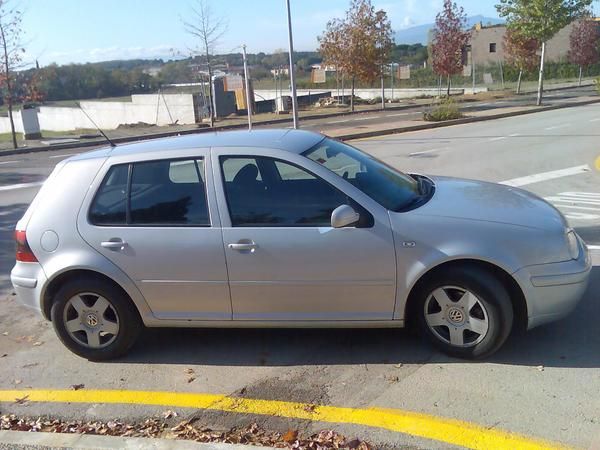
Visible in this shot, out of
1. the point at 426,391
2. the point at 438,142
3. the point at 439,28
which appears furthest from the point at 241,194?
the point at 439,28

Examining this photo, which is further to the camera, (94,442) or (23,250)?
(23,250)

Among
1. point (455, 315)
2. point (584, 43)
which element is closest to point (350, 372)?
point (455, 315)

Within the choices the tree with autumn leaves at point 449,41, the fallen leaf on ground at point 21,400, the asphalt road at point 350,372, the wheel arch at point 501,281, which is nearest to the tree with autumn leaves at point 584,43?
the tree with autumn leaves at point 449,41

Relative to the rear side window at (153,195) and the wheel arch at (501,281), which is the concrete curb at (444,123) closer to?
the rear side window at (153,195)

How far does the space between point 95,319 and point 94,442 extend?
48.5 inches

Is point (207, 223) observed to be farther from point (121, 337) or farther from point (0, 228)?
point (0, 228)

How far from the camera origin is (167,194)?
14.2ft

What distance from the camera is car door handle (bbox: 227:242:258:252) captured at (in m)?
4.06

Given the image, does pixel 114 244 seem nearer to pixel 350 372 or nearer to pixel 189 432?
pixel 189 432

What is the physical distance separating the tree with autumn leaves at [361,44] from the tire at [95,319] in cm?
3073

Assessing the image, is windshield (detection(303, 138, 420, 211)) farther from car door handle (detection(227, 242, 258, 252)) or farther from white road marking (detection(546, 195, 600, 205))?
white road marking (detection(546, 195, 600, 205))

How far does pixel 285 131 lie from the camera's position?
4938 mm

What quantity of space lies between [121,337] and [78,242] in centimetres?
75

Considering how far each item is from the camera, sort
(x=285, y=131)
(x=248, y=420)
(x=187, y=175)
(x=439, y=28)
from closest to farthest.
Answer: (x=248, y=420)
(x=187, y=175)
(x=285, y=131)
(x=439, y=28)
